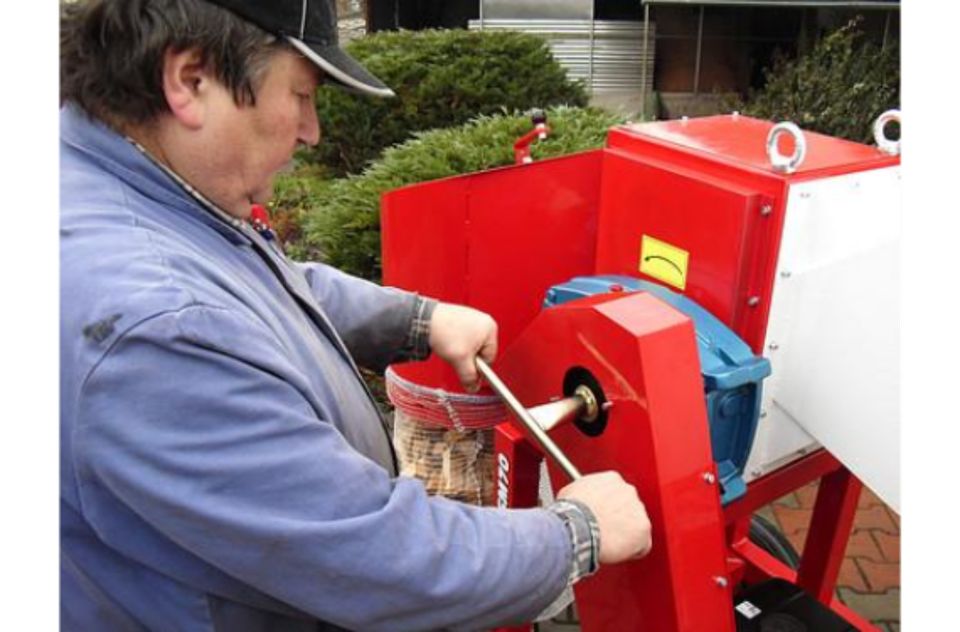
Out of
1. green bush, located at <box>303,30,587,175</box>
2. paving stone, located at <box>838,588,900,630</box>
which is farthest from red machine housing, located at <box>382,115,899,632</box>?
green bush, located at <box>303,30,587,175</box>

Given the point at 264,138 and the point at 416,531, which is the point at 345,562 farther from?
the point at 264,138

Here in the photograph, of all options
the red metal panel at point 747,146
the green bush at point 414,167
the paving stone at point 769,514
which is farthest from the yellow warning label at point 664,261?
the paving stone at point 769,514

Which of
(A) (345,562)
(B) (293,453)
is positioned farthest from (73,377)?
(A) (345,562)

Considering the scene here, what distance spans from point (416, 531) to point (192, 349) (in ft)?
1.15

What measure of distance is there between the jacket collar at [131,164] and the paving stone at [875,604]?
8.47 feet

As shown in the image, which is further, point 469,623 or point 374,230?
point 374,230

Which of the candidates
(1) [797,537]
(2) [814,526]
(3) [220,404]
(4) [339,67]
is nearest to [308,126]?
(4) [339,67]

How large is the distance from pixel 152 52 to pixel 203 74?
72 millimetres

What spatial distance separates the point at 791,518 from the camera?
11.1 feet

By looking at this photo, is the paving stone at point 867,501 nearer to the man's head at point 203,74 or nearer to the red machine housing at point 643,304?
the red machine housing at point 643,304

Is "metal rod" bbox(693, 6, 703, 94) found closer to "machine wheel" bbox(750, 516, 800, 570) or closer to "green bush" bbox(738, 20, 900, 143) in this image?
"green bush" bbox(738, 20, 900, 143)

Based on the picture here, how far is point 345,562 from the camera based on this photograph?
1.02 meters

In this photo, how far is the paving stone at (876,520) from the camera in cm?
330

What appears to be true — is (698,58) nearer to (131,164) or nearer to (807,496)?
(807,496)
